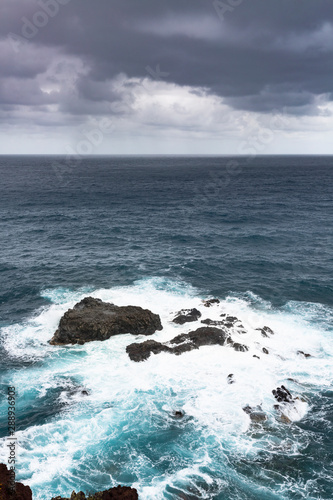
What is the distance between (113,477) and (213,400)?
13.9 m

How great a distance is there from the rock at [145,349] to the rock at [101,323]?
399 cm

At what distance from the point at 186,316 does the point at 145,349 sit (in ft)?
32.8

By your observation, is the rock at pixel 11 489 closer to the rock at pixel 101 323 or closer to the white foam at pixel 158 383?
the white foam at pixel 158 383

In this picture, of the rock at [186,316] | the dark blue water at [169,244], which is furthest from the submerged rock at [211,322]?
the dark blue water at [169,244]

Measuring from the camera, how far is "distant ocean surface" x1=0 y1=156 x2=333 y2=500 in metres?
33.8

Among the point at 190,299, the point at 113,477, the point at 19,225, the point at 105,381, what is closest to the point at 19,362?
the point at 105,381

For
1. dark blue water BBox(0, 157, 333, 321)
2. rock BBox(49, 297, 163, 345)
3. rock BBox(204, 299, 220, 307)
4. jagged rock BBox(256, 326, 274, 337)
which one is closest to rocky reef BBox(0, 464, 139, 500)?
rock BBox(49, 297, 163, 345)

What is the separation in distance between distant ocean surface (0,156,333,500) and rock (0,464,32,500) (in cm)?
354

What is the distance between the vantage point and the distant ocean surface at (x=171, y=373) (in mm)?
33781

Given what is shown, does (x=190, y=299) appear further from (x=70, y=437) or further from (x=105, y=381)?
(x=70, y=437)

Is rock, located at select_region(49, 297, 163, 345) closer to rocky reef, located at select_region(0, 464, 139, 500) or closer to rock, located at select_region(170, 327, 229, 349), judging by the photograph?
rock, located at select_region(170, 327, 229, 349)

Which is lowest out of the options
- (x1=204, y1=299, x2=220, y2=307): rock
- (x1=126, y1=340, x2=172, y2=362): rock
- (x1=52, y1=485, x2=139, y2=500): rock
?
(x1=52, y1=485, x2=139, y2=500): rock

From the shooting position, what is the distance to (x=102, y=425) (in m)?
38.8

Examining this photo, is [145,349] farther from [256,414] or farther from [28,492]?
[28,492]
